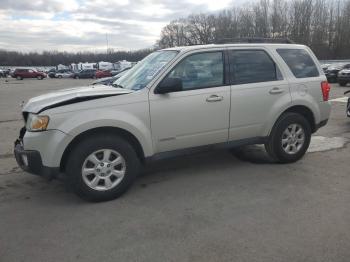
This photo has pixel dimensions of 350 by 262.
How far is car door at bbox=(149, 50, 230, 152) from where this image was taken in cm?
507

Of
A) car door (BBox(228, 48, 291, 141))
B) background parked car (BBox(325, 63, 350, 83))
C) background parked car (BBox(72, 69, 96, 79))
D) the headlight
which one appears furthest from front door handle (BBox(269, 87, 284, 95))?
background parked car (BBox(72, 69, 96, 79))

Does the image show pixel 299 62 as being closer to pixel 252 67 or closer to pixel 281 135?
pixel 252 67

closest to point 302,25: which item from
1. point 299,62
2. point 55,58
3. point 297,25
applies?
point 297,25

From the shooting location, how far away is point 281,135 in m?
6.01

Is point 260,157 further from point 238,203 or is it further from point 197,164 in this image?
point 238,203

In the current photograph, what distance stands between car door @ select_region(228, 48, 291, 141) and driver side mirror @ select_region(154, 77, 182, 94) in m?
0.94

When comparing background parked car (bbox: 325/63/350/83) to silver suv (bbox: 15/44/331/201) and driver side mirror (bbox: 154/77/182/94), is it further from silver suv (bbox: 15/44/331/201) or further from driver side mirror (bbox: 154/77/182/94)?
driver side mirror (bbox: 154/77/182/94)

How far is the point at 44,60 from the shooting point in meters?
147

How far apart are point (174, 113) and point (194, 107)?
294 millimetres

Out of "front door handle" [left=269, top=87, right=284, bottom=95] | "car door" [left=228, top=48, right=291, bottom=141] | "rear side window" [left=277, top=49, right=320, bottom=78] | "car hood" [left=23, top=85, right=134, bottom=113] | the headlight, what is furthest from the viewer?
"rear side window" [left=277, top=49, right=320, bottom=78]

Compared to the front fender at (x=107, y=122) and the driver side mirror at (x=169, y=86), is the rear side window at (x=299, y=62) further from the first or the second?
the front fender at (x=107, y=122)

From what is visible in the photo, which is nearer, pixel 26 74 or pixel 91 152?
pixel 91 152

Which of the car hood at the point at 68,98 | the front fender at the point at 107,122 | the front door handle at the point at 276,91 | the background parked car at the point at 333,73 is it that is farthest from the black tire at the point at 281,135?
the background parked car at the point at 333,73

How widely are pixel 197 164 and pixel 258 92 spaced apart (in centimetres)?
149
